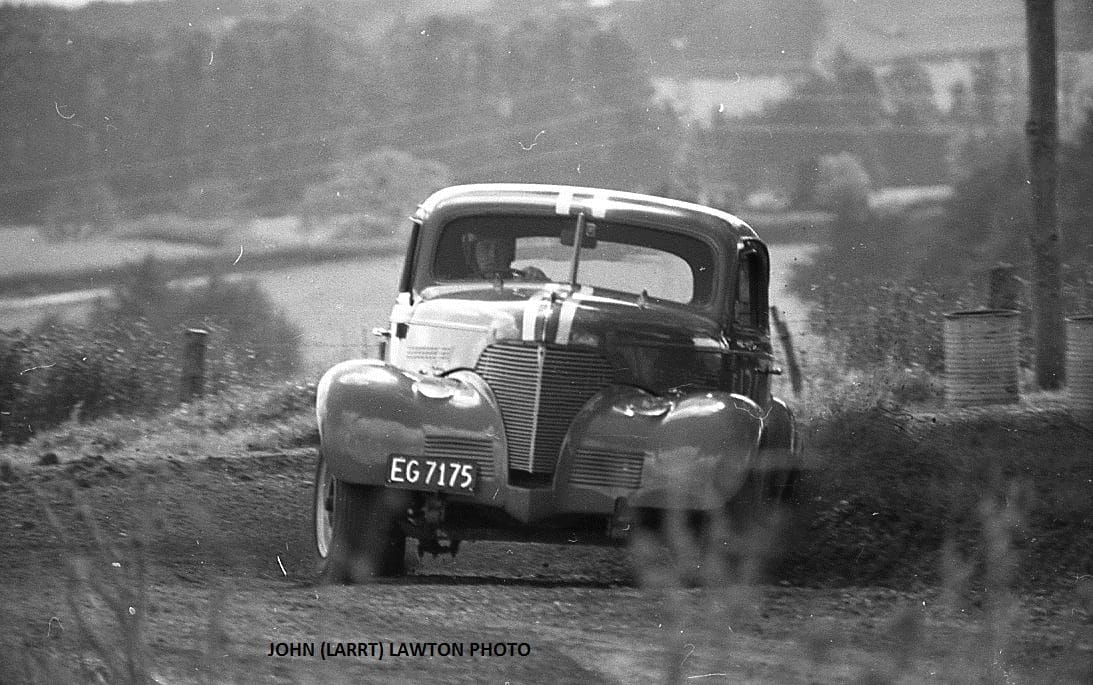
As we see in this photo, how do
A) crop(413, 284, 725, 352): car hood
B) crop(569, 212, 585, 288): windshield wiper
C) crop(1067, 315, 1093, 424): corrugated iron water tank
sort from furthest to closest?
crop(1067, 315, 1093, 424): corrugated iron water tank
crop(569, 212, 585, 288): windshield wiper
crop(413, 284, 725, 352): car hood

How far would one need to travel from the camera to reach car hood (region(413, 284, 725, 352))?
6117 millimetres

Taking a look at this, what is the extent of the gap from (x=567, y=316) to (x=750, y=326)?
139cm

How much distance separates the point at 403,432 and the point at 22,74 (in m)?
11.4

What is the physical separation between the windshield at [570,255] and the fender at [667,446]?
108cm

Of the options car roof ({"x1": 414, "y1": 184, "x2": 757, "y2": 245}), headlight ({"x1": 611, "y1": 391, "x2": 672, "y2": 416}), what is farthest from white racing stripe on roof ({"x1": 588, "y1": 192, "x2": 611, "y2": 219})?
headlight ({"x1": 611, "y1": 391, "x2": 672, "y2": 416})

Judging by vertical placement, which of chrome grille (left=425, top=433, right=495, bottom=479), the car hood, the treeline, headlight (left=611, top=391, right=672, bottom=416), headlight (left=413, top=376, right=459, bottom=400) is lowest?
chrome grille (left=425, top=433, right=495, bottom=479)

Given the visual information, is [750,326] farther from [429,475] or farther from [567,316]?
[429,475]

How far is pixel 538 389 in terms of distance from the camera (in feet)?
19.6

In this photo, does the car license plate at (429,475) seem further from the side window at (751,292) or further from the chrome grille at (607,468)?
the side window at (751,292)

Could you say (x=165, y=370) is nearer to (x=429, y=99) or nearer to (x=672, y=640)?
(x=429, y=99)

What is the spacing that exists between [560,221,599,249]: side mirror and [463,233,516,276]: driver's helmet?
254mm

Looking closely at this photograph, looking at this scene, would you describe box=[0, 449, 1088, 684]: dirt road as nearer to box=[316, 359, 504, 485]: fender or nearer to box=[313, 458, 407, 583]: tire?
box=[313, 458, 407, 583]: tire

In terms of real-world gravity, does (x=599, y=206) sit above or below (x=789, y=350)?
above

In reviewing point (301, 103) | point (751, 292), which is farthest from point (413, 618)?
point (301, 103)
